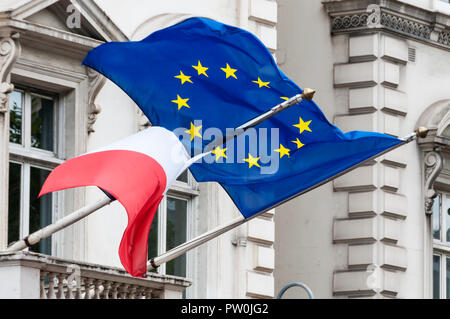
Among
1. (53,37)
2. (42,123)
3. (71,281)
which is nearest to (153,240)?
(42,123)

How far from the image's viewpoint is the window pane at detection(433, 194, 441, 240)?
1216 inches

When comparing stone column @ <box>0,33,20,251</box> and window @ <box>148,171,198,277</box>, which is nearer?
stone column @ <box>0,33,20,251</box>

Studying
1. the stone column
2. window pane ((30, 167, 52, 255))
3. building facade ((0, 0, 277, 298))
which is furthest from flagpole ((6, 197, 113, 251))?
window pane ((30, 167, 52, 255))

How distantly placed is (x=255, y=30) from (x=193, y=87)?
5.21 m

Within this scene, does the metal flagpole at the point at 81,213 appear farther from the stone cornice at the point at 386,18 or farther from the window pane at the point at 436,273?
the window pane at the point at 436,273

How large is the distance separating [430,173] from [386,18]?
2412 mm

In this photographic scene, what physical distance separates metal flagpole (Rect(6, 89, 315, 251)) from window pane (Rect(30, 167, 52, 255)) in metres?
2.08

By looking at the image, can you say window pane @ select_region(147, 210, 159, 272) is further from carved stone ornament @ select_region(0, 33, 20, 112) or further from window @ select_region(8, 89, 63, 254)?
carved stone ornament @ select_region(0, 33, 20, 112)

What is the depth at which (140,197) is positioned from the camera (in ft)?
67.7

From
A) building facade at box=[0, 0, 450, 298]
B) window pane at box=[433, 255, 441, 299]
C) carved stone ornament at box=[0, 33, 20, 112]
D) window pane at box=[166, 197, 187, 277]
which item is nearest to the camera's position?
carved stone ornament at box=[0, 33, 20, 112]

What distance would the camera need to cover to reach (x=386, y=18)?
29.7m

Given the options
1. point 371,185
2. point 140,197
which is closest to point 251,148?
point 140,197

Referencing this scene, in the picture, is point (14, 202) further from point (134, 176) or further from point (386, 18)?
point (386, 18)
